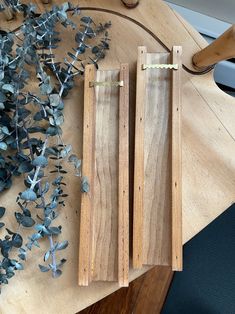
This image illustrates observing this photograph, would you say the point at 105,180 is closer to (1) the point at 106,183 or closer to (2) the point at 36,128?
(1) the point at 106,183

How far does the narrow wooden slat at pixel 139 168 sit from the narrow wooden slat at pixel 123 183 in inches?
0.5

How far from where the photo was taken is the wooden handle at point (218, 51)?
1.79 ft

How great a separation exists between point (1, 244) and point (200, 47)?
0.43m

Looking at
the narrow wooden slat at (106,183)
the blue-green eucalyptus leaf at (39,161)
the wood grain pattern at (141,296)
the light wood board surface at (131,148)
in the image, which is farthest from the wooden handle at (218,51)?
the wood grain pattern at (141,296)

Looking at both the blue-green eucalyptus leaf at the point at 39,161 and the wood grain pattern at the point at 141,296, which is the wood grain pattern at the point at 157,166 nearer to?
the blue-green eucalyptus leaf at the point at 39,161

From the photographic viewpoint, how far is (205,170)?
60cm

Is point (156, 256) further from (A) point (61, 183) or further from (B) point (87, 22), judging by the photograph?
(B) point (87, 22)

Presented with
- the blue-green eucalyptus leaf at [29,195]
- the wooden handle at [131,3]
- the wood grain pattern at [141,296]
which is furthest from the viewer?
the wood grain pattern at [141,296]

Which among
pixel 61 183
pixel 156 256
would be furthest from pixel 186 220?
pixel 61 183

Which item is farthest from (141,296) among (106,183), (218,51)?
(218,51)

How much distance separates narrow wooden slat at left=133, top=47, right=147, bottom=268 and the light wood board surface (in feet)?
0.09

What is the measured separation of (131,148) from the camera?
596 mm

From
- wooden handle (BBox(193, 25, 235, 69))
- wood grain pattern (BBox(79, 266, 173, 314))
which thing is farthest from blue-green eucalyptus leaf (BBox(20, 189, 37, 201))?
wood grain pattern (BBox(79, 266, 173, 314))

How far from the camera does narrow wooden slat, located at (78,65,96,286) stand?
550 mm
